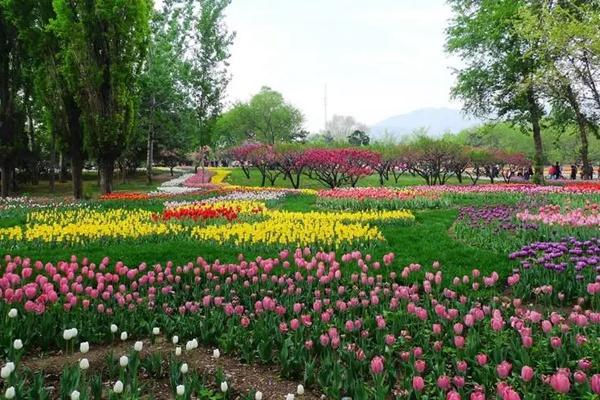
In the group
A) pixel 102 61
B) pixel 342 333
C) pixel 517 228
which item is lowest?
pixel 342 333

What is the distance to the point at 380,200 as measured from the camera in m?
A: 15.2

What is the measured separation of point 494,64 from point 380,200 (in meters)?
20.2

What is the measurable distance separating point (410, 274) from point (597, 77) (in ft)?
66.7

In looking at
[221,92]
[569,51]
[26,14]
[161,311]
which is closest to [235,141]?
[221,92]

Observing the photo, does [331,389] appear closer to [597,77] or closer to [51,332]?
[51,332]

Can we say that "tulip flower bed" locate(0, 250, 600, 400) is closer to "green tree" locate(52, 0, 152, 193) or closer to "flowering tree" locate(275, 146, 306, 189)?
"green tree" locate(52, 0, 152, 193)

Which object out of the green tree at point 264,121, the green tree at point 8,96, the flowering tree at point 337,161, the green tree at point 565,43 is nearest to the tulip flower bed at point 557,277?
the green tree at point 565,43

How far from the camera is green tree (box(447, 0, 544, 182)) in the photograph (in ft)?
95.0

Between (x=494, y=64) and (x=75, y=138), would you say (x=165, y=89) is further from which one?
(x=494, y=64)

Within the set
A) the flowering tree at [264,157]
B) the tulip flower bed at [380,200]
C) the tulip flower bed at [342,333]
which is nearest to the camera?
the tulip flower bed at [342,333]

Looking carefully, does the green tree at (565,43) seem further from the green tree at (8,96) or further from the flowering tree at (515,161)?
the green tree at (8,96)

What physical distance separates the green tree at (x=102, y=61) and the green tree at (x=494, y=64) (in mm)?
19450

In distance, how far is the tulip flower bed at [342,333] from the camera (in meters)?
3.75

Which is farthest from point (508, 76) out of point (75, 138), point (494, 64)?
point (75, 138)
